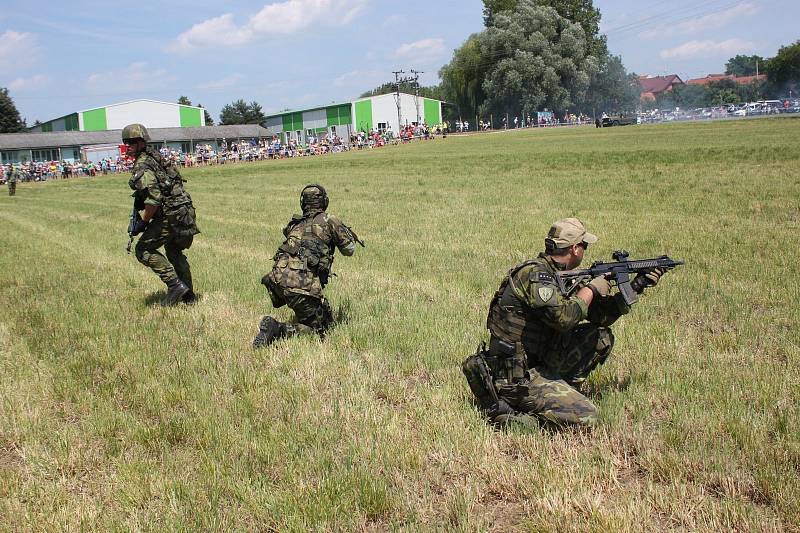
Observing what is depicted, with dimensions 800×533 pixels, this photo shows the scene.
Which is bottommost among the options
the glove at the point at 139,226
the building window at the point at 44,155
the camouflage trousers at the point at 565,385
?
the camouflage trousers at the point at 565,385

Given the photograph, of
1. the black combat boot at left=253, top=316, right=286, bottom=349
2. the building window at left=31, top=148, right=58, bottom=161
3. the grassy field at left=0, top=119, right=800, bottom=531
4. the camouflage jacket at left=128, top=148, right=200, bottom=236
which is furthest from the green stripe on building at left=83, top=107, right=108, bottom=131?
the black combat boot at left=253, top=316, right=286, bottom=349

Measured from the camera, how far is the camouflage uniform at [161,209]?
28.2 ft

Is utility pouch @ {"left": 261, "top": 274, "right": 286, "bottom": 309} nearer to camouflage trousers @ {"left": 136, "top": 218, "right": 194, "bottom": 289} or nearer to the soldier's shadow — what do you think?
camouflage trousers @ {"left": 136, "top": 218, "right": 194, "bottom": 289}

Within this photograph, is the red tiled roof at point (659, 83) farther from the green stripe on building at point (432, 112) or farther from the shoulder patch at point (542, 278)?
the shoulder patch at point (542, 278)

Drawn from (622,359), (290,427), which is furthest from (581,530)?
(622,359)

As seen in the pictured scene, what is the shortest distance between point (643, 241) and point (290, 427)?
332 inches

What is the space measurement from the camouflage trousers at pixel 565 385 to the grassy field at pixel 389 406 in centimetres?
15

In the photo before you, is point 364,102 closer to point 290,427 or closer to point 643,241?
point 643,241

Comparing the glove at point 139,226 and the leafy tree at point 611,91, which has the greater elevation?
the leafy tree at point 611,91

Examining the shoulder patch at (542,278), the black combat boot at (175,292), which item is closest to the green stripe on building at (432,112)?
the black combat boot at (175,292)

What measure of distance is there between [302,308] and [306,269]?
41 cm

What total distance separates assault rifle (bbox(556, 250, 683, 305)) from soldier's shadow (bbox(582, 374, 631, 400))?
2.90ft

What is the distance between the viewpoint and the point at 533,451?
4.38 meters

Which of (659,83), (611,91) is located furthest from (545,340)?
(659,83)
